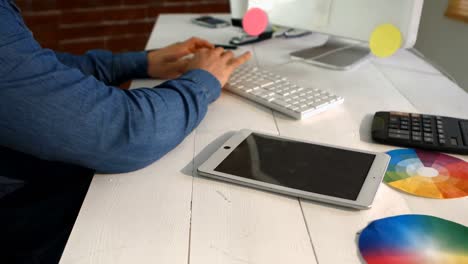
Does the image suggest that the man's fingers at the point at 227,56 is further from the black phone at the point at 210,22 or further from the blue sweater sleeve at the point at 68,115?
the black phone at the point at 210,22

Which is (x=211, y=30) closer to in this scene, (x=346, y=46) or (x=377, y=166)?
(x=346, y=46)

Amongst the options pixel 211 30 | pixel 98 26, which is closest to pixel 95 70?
pixel 211 30

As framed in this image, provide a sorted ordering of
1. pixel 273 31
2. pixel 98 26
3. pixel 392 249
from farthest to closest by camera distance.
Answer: pixel 98 26
pixel 273 31
pixel 392 249

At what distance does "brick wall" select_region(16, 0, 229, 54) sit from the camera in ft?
7.39

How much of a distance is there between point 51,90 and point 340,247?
0.41 m

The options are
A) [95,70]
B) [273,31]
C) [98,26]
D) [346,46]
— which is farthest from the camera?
[98,26]

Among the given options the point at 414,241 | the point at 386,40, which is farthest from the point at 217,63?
the point at 414,241

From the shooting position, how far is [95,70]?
1.03 m

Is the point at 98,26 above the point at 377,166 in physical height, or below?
below

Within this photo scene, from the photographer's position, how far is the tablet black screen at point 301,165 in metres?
0.59

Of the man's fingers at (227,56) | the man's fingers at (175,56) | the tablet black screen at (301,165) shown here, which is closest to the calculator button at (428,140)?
the tablet black screen at (301,165)

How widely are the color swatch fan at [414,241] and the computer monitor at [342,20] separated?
55 cm

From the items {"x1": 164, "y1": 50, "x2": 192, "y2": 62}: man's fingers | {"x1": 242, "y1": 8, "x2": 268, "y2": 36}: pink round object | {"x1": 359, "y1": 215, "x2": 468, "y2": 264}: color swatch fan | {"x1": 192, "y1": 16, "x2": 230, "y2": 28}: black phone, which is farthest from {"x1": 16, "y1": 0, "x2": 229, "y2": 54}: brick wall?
{"x1": 359, "y1": 215, "x2": 468, "y2": 264}: color swatch fan

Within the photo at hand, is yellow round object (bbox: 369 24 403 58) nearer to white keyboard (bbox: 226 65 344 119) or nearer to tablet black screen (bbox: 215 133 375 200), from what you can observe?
white keyboard (bbox: 226 65 344 119)
